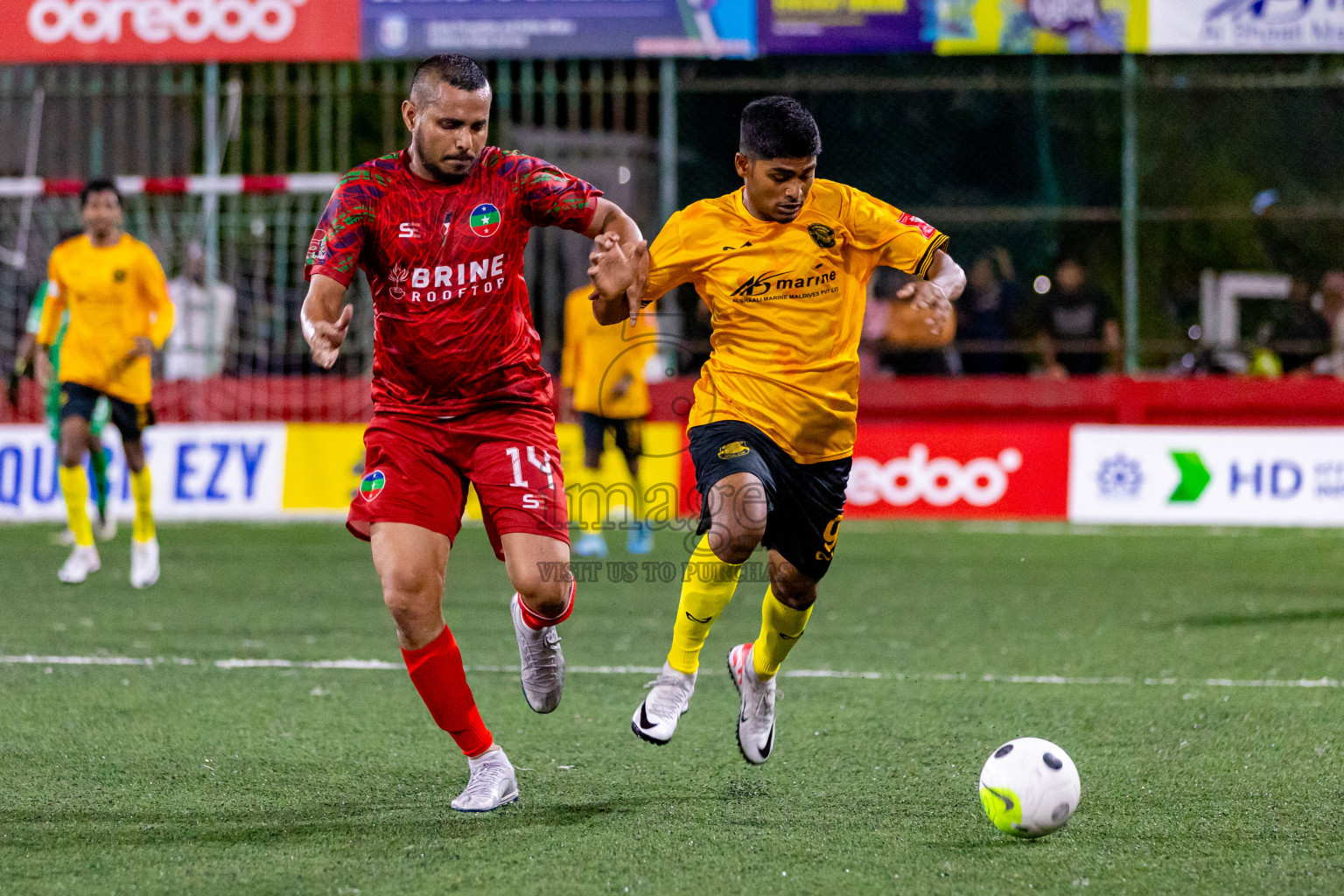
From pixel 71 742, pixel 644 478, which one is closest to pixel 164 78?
pixel 644 478

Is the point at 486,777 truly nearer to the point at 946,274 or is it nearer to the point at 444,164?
the point at 444,164

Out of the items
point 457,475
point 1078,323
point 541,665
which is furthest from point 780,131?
point 1078,323

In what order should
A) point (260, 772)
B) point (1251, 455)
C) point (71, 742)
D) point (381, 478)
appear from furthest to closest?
point (1251, 455)
point (71, 742)
point (260, 772)
point (381, 478)

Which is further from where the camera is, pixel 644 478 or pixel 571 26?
Result: pixel 571 26

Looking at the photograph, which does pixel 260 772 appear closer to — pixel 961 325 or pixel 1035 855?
pixel 1035 855

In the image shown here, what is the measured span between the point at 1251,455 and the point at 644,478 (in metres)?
5.03

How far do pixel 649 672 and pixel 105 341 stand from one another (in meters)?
4.33

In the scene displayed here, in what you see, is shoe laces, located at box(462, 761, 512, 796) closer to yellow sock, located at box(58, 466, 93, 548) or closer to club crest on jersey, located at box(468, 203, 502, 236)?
club crest on jersey, located at box(468, 203, 502, 236)

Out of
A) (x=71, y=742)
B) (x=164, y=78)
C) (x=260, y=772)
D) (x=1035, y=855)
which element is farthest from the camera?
(x=164, y=78)

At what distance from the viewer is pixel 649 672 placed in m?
6.91

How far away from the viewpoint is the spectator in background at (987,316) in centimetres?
1502

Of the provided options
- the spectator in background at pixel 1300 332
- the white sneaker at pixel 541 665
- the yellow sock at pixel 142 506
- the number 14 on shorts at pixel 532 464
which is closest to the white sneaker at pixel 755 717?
the white sneaker at pixel 541 665

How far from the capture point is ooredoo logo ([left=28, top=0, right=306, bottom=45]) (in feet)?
49.2

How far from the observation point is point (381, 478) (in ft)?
14.9
